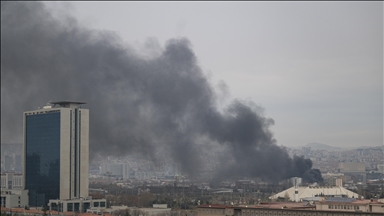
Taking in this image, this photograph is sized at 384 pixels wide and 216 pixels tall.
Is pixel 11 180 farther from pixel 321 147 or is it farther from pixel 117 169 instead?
pixel 321 147

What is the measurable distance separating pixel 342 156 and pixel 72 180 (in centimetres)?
2980

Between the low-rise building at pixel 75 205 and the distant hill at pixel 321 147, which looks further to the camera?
the distant hill at pixel 321 147

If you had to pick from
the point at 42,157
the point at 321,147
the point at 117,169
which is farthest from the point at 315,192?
the point at 117,169

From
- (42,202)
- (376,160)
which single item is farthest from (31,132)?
(376,160)

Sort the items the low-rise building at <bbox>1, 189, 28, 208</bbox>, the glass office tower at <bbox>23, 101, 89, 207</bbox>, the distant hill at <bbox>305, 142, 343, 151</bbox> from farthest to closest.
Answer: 1. the distant hill at <bbox>305, 142, 343, 151</bbox>
2. the low-rise building at <bbox>1, 189, 28, 208</bbox>
3. the glass office tower at <bbox>23, 101, 89, 207</bbox>

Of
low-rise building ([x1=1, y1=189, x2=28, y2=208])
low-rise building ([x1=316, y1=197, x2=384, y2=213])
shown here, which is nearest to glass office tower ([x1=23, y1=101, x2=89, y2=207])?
low-rise building ([x1=1, y1=189, x2=28, y2=208])

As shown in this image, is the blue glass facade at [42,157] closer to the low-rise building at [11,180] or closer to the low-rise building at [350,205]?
the low-rise building at [11,180]

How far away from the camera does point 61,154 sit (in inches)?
1766

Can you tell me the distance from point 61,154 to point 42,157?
2.42 m

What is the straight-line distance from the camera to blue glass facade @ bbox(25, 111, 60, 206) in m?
45.2

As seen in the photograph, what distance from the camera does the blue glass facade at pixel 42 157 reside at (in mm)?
45250

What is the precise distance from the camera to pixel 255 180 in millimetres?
60844

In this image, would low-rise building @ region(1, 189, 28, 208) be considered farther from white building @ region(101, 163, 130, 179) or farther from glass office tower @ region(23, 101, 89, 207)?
white building @ region(101, 163, 130, 179)

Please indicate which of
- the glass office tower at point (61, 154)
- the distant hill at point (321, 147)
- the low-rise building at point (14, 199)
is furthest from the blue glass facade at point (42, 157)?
the distant hill at point (321, 147)
